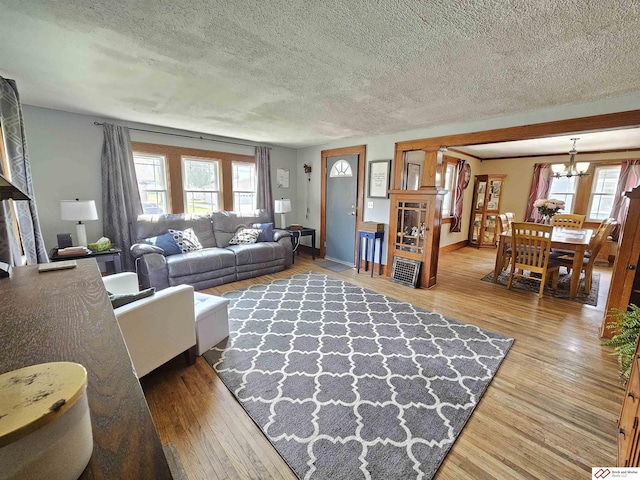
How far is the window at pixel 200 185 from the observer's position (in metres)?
Result: 4.56

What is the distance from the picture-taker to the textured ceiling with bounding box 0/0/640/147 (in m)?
1.43

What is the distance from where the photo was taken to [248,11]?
1442 mm

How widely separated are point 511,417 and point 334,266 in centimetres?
350

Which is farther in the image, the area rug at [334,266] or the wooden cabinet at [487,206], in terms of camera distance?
the wooden cabinet at [487,206]

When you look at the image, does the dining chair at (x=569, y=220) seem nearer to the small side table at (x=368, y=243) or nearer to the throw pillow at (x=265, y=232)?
the small side table at (x=368, y=243)

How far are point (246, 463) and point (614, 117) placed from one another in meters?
4.00

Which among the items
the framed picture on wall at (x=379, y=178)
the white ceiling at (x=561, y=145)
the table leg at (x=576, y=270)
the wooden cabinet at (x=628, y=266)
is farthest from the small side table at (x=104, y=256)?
the table leg at (x=576, y=270)

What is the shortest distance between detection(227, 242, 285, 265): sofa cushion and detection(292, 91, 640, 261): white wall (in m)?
1.39

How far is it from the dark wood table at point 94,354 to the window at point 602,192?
8.15 metres

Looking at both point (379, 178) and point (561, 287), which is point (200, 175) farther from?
point (561, 287)

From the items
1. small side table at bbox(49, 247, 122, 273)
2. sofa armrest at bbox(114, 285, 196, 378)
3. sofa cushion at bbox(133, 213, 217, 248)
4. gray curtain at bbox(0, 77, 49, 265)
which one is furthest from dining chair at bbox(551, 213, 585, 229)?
gray curtain at bbox(0, 77, 49, 265)

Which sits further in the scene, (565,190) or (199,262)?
(565,190)

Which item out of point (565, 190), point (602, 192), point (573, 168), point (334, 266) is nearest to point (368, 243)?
point (334, 266)

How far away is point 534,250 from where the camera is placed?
3.70 metres
